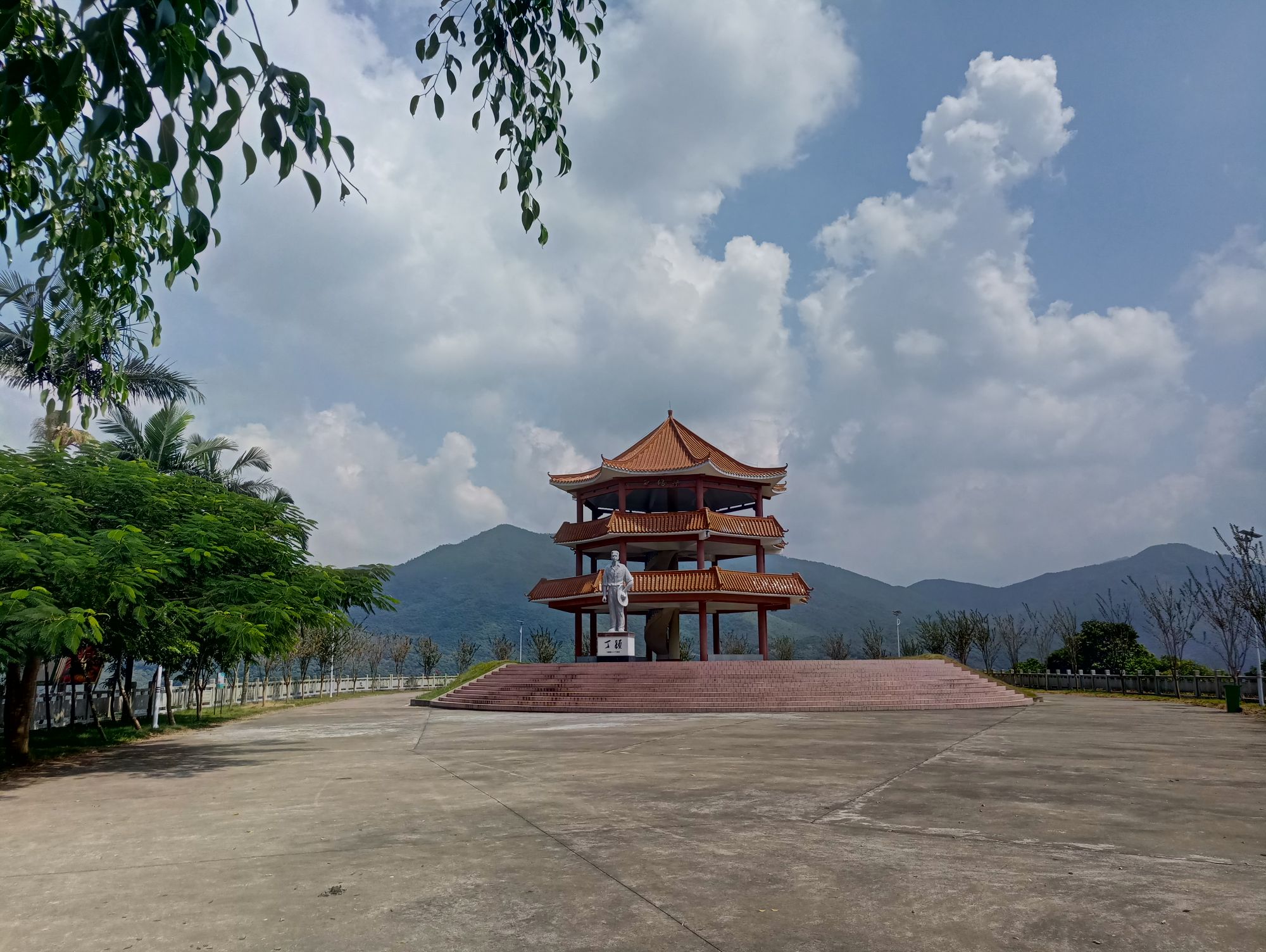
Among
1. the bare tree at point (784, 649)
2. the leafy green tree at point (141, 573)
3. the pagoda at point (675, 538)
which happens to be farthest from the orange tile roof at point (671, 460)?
the bare tree at point (784, 649)

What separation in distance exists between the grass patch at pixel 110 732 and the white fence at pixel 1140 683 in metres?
29.6

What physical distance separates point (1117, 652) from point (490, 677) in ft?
119

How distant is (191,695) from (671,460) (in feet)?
66.8

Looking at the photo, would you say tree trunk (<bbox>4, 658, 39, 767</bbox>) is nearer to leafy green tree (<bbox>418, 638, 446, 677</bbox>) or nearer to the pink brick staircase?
the pink brick staircase

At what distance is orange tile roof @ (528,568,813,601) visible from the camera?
3431 cm

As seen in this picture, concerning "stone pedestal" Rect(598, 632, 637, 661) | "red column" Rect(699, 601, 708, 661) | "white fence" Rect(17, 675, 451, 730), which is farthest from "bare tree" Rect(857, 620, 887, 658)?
"stone pedestal" Rect(598, 632, 637, 661)

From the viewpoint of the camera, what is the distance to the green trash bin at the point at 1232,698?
24.5 m

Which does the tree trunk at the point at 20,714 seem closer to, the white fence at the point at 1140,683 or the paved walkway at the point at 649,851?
the paved walkway at the point at 649,851

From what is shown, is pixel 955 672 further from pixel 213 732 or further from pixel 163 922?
pixel 163 922

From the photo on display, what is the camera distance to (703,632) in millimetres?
36344

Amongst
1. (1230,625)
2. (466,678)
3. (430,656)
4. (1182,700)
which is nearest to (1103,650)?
(1230,625)

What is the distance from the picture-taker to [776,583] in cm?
3584

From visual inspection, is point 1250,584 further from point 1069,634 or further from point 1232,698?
point 1069,634

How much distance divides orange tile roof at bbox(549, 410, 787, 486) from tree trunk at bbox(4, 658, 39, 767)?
24.6 meters
